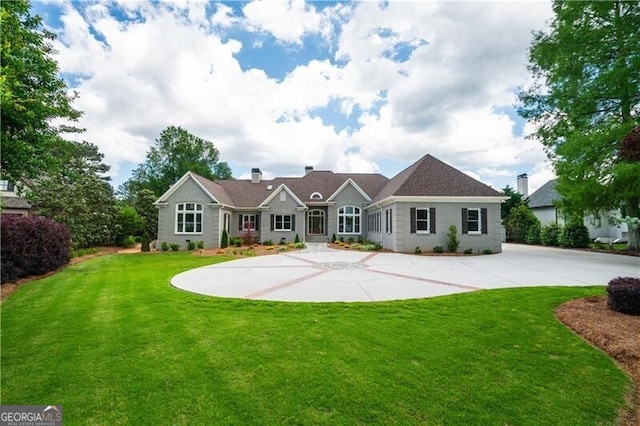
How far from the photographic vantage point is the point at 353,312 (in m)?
6.12

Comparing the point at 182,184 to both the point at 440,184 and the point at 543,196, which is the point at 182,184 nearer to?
the point at 440,184

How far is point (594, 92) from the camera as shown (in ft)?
52.0

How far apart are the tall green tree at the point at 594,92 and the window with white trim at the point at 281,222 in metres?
18.1

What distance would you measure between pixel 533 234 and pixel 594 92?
14.1 m

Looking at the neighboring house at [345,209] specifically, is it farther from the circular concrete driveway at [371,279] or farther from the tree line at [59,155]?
the circular concrete driveway at [371,279]

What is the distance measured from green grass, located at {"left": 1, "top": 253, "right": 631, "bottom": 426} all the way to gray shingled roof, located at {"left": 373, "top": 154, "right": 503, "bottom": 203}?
41.5ft

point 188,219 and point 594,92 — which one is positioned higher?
point 594,92

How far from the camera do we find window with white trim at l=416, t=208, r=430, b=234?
1855cm

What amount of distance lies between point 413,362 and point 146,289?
739 centimetres

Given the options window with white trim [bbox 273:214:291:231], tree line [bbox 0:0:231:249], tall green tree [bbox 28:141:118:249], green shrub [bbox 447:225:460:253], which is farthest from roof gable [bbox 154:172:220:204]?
green shrub [bbox 447:225:460:253]

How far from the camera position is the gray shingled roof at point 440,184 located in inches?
730

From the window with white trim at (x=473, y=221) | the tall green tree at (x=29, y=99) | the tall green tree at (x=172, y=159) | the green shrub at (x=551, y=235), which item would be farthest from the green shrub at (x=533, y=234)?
the tall green tree at (x=172, y=159)

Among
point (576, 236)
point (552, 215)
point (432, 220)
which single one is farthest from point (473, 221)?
point (552, 215)

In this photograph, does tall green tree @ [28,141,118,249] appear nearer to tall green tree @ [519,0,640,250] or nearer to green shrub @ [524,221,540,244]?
tall green tree @ [519,0,640,250]
